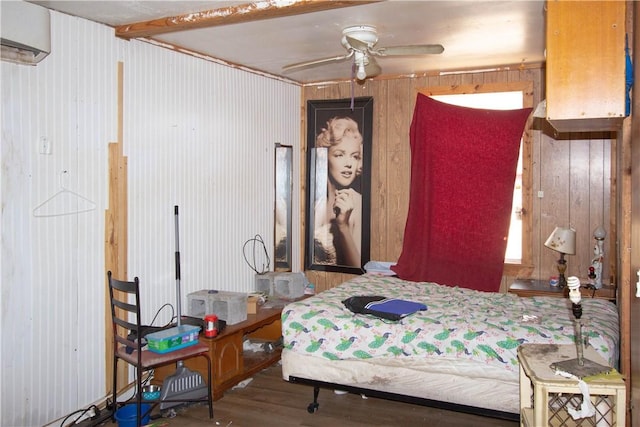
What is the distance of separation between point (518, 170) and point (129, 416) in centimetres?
372

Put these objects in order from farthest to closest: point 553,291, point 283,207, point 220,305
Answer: point 283,207 < point 553,291 < point 220,305

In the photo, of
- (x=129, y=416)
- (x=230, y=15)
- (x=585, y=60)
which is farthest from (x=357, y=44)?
(x=129, y=416)

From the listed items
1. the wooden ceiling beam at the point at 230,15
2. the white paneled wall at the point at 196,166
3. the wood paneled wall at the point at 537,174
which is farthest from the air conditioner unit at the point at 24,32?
the wood paneled wall at the point at 537,174

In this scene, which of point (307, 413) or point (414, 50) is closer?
point (414, 50)

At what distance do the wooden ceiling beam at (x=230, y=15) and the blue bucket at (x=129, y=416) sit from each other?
239 centimetres

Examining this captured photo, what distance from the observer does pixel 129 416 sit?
3.36 meters

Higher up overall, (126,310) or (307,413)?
(126,310)

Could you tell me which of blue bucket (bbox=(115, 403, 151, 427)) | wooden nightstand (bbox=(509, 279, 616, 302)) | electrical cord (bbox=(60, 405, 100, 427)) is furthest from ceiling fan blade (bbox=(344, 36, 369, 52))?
electrical cord (bbox=(60, 405, 100, 427))

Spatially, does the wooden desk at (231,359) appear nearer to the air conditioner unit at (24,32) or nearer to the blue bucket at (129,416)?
the blue bucket at (129,416)

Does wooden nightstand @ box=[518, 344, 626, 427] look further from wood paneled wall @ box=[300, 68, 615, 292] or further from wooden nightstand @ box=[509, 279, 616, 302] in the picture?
wood paneled wall @ box=[300, 68, 615, 292]

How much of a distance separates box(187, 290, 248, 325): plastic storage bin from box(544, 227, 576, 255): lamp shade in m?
2.52

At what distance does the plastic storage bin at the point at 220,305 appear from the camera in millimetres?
4059

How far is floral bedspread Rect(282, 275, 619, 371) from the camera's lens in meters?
2.95

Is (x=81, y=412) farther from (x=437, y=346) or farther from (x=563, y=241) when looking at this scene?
(x=563, y=241)
